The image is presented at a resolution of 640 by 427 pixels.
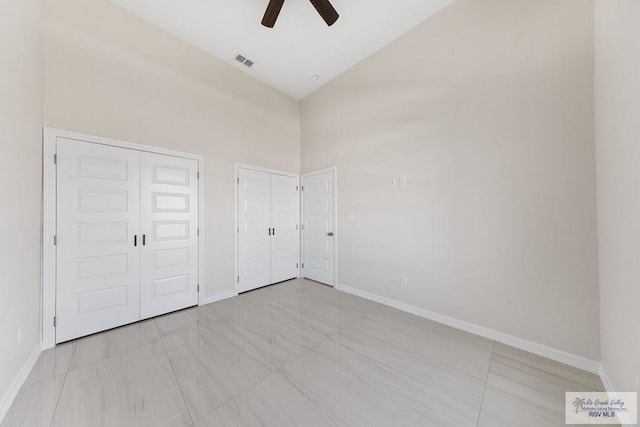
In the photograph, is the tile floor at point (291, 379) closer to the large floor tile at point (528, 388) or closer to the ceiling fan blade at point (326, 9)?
the large floor tile at point (528, 388)

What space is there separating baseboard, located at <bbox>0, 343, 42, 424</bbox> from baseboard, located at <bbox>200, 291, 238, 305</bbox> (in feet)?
4.75

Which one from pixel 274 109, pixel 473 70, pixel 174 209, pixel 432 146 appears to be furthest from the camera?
pixel 274 109

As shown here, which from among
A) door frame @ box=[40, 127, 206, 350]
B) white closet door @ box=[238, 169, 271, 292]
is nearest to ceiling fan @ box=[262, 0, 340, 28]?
white closet door @ box=[238, 169, 271, 292]

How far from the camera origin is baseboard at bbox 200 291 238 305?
3.16 meters

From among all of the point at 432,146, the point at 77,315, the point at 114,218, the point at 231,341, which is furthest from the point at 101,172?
the point at 432,146

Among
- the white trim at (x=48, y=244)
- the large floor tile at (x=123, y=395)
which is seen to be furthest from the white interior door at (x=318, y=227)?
the white trim at (x=48, y=244)

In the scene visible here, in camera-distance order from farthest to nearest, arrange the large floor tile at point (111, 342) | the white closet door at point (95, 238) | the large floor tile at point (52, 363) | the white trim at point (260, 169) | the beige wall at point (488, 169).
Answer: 1. the white trim at point (260, 169)
2. the white closet door at point (95, 238)
3. the large floor tile at point (111, 342)
4. the beige wall at point (488, 169)
5. the large floor tile at point (52, 363)

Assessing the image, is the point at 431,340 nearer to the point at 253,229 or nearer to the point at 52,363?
the point at 253,229

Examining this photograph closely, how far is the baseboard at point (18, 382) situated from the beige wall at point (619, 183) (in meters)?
3.72

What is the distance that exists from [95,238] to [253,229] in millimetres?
1890

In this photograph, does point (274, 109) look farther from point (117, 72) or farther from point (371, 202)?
point (371, 202)

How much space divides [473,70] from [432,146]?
84 cm

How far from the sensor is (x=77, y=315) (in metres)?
2.26

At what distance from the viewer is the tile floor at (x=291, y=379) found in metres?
1.40
